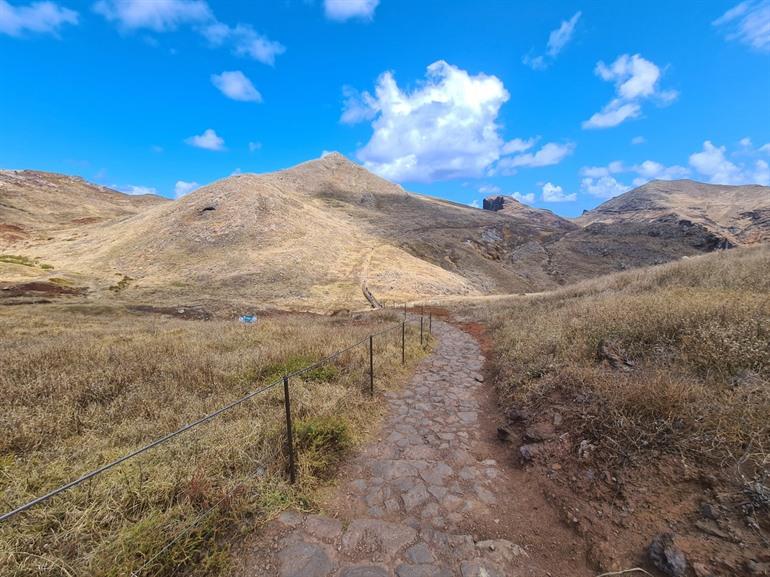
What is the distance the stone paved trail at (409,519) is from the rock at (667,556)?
1078mm

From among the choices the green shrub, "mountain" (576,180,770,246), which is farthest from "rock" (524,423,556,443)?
"mountain" (576,180,770,246)

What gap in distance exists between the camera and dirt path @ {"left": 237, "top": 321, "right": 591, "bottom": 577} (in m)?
3.53

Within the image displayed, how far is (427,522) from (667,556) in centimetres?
240

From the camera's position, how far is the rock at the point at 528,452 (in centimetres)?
537

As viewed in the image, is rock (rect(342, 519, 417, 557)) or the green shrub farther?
the green shrub

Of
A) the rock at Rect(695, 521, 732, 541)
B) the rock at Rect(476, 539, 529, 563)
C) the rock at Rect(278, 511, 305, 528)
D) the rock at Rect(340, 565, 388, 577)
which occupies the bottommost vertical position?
the rock at Rect(476, 539, 529, 563)

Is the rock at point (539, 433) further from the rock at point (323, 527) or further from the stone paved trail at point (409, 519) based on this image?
the rock at point (323, 527)

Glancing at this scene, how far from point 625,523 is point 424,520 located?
7.43ft

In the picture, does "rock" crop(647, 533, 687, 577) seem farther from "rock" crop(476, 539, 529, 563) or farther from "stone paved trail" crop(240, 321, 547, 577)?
"rock" crop(476, 539, 529, 563)

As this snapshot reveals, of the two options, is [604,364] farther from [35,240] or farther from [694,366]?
[35,240]

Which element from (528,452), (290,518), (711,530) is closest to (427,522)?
(290,518)

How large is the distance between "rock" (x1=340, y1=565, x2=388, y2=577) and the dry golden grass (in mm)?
3408

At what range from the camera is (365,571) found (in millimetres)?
3459

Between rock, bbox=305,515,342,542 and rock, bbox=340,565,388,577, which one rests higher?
rock, bbox=305,515,342,542
